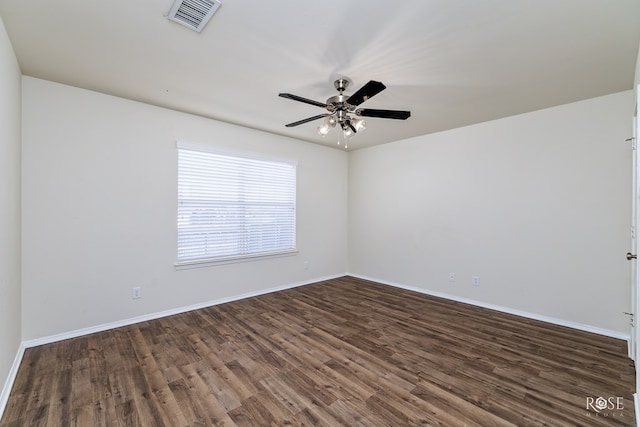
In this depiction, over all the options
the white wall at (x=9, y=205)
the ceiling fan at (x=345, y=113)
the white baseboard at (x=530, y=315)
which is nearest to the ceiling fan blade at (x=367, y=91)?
the ceiling fan at (x=345, y=113)

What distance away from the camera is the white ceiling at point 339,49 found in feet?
5.70

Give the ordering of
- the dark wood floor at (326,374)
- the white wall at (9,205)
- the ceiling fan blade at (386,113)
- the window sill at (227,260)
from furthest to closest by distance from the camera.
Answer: the window sill at (227,260)
the ceiling fan blade at (386,113)
the white wall at (9,205)
the dark wood floor at (326,374)

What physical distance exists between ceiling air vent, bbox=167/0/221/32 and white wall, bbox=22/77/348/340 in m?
1.86

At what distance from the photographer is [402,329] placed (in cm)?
309

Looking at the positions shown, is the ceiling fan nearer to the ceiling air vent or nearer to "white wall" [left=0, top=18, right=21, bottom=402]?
the ceiling air vent

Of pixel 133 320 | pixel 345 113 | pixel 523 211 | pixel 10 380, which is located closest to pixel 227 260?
pixel 133 320

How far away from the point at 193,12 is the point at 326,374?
2.77 meters

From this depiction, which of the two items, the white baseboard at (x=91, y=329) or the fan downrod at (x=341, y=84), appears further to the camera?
the fan downrod at (x=341, y=84)

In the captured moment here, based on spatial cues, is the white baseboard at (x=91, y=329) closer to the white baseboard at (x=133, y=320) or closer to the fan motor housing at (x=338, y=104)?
the white baseboard at (x=133, y=320)

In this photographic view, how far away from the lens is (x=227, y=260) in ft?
13.1

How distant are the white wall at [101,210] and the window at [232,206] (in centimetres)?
15

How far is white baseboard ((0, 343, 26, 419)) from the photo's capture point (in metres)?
1.82

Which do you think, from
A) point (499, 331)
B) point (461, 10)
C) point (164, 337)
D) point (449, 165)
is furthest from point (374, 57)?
point (164, 337)

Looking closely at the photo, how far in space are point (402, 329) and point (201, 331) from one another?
2221 millimetres
